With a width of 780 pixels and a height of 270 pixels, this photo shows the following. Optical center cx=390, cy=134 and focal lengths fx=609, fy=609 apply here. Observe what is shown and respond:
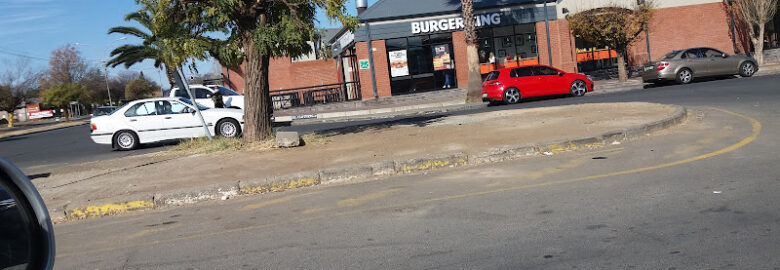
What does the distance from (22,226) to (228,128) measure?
15233 millimetres

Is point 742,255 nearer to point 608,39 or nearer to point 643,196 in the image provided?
point 643,196

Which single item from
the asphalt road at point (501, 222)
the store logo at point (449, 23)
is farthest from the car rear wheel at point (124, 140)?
the store logo at point (449, 23)

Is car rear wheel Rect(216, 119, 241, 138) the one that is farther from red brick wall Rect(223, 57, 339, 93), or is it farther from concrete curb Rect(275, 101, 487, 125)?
red brick wall Rect(223, 57, 339, 93)

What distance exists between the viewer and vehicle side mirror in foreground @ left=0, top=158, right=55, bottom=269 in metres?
2.52

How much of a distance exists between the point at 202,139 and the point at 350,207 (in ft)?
28.0

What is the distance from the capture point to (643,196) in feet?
18.4

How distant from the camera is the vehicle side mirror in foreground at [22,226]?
2518 mm

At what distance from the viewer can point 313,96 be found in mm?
33656

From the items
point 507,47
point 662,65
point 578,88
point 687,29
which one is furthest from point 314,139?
point 687,29

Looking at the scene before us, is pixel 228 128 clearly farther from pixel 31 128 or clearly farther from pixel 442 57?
pixel 31 128

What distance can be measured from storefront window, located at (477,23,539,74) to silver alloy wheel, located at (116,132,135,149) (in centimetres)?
1879

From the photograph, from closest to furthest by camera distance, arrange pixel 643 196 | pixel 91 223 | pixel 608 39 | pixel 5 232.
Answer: pixel 5 232, pixel 643 196, pixel 91 223, pixel 608 39

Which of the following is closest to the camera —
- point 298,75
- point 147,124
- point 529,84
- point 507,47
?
point 147,124

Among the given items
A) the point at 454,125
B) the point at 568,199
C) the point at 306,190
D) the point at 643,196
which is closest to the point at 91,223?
the point at 306,190
